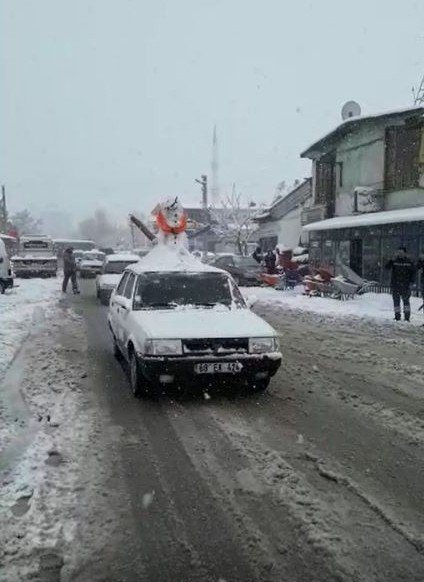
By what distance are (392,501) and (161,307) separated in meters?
3.99

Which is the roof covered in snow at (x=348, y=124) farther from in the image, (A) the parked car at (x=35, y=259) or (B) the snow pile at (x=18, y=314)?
(A) the parked car at (x=35, y=259)

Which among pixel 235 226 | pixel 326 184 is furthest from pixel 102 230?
pixel 326 184

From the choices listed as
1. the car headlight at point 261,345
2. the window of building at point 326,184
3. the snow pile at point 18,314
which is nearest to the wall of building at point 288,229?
the window of building at point 326,184

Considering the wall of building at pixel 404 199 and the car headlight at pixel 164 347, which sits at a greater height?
the wall of building at pixel 404 199

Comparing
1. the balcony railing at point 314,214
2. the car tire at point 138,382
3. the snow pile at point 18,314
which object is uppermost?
the balcony railing at point 314,214

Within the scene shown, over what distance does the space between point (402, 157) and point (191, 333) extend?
16.9 meters

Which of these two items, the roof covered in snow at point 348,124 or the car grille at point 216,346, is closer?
the car grille at point 216,346

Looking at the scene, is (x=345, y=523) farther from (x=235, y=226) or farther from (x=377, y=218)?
(x=235, y=226)

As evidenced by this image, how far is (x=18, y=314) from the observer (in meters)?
14.2

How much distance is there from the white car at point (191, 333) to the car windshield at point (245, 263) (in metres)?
19.2

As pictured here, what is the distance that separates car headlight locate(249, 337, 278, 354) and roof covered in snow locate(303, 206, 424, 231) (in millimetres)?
12447

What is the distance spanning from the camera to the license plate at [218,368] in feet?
19.4

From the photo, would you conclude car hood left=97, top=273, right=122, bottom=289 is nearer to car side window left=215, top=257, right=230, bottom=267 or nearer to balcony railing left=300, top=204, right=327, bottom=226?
car side window left=215, top=257, right=230, bottom=267

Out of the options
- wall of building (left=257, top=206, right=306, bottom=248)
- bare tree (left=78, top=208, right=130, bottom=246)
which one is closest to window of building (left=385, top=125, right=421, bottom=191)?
wall of building (left=257, top=206, right=306, bottom=248)
